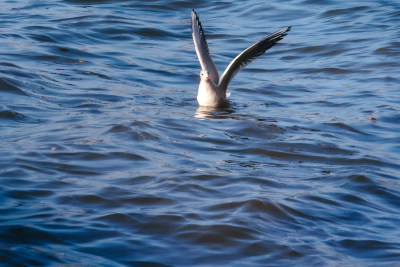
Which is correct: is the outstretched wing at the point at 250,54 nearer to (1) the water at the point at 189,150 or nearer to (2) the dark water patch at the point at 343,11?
(1) the water at the point at 189,150

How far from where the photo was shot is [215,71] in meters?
9.99

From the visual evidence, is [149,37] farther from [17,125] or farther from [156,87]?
[17,125]

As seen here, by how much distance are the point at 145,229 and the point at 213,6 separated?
1286cm

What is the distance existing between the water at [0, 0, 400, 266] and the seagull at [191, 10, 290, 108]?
0.70 feet

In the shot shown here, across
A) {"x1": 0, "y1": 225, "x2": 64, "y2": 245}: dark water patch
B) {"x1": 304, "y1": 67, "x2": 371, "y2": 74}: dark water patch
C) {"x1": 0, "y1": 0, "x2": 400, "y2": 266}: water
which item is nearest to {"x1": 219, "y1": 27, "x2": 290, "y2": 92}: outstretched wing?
{"x1": 0, "y1": 0, "x2": 400, "y2": 266}: water

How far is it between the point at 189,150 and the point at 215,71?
10.1ft

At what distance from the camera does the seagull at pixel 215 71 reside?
30.6ft

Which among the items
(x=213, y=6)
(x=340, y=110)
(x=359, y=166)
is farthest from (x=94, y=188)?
(x=213, y=6)

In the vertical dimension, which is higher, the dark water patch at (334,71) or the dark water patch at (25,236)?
the dark water patch at (25,236)

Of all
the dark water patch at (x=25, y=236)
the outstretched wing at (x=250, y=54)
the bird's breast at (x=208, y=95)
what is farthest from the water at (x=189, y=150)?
the outstretched wing at (x=250, y=54)

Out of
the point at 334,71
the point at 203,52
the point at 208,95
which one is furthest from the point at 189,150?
the point at 334,71

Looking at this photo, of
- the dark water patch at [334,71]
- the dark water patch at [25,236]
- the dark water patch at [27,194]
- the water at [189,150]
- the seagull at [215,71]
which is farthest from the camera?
the dark water patch at [334,71]

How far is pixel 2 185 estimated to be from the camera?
5.62m

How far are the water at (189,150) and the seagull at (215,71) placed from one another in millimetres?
212
